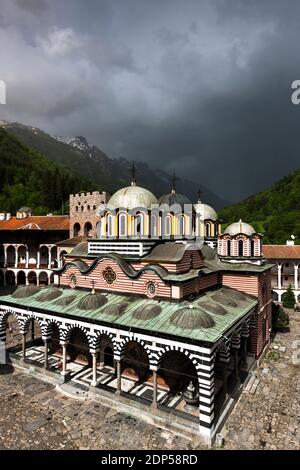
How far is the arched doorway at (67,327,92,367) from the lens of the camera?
1795 cm

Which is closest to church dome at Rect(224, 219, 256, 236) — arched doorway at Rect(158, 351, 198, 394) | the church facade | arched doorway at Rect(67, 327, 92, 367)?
the church facade

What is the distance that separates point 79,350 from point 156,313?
277 inches

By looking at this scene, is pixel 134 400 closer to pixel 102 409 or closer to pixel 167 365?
pixel 102 409

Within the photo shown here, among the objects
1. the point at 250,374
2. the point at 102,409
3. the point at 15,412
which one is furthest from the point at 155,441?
the point at 250,374

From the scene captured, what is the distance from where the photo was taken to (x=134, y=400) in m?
13.5

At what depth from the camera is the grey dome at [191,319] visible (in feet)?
42.4

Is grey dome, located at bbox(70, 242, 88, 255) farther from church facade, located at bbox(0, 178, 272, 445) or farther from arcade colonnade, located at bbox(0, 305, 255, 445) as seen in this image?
arcade colonnade, located at bbox(0, 305, 255, 445)

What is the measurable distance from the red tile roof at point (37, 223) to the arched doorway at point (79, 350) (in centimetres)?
2467

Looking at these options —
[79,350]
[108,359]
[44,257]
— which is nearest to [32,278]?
[44,257]

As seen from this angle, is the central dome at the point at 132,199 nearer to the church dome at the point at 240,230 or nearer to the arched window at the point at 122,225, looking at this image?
the arched window at the point at 122,225

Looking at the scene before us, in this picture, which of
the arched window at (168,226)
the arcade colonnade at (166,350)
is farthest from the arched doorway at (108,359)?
the arched window at (168,226)

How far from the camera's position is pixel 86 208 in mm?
41031

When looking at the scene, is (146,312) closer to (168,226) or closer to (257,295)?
(168,226)
